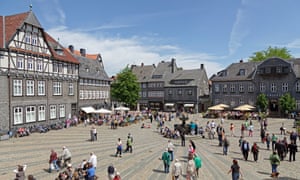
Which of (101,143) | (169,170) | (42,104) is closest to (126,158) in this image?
(169,170)

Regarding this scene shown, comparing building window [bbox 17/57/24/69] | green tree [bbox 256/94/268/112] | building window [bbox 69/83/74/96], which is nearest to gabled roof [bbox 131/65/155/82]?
green tree [bbox 256/94/268/112]

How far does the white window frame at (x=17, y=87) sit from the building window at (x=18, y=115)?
5.32 ft

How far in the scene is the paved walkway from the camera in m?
13.2

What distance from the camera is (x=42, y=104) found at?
2967 centimetres

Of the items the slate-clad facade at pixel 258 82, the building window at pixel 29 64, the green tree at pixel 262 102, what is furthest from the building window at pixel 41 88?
the green tree at pixel 262 102

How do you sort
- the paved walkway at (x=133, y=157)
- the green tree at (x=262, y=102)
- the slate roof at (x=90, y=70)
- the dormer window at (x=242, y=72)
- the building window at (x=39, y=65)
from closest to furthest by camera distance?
the paved walkway at (x=133, y=157), the building window at (x=39, y=65), the slate roof at (x=90, y=70), the green tree at (x=262, y=102), the dormer window at (x=242, y=72)

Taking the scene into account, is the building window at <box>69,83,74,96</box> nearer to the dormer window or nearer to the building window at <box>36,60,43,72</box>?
the building window at <box>36,60,43,72</box>

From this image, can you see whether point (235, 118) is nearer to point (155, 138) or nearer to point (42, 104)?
point (155, 138)

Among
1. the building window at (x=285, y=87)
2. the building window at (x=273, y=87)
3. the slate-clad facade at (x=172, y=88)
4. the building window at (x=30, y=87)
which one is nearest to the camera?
the building window at (x=30, y=87)

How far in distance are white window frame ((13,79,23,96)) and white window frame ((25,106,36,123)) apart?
6.87 ft

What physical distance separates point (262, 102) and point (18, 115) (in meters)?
38.9

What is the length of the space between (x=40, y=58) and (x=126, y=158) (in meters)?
19.4

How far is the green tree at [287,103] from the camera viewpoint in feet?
134

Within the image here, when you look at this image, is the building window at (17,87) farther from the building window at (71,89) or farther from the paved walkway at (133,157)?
the building window at (71,89)
